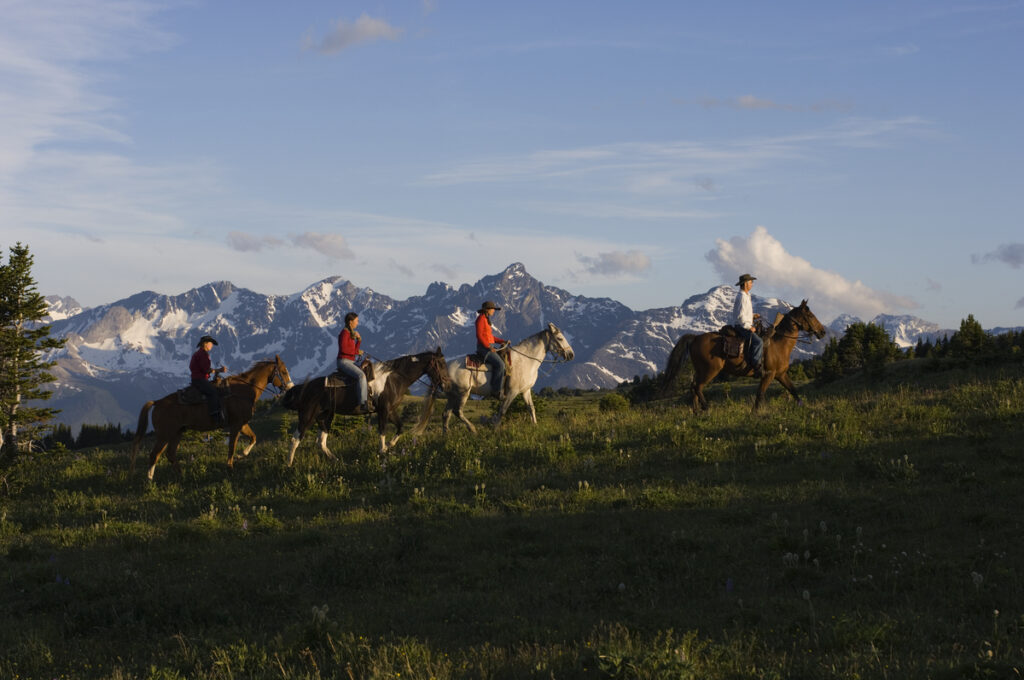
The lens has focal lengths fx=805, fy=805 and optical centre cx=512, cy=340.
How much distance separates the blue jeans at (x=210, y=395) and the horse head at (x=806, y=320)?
640 inches

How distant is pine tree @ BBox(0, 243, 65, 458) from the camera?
40.5 meters

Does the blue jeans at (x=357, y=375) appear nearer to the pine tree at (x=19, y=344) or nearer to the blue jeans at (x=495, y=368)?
the blue jeans at (x=495, y=368)

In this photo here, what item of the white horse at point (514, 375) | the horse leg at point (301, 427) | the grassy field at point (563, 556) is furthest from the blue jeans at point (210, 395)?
the white horse at point (514, 375)

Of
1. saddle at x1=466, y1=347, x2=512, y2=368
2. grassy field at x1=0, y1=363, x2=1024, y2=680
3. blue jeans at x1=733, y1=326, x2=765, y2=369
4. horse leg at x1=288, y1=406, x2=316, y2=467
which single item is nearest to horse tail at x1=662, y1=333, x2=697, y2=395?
blue jeans at x1=733, y1=326, x2=765, y2=369

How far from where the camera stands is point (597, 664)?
746cm

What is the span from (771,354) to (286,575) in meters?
15.6

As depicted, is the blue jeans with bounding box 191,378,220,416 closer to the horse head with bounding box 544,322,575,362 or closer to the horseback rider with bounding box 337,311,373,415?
the horseback rider with bounding box 337,311,373,415

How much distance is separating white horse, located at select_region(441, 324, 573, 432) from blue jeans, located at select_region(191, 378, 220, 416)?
590 cm

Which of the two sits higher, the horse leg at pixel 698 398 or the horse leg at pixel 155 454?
the horse leg at pixel 698 398

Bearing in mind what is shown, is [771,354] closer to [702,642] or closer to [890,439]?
[890,439]

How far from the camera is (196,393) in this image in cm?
2064

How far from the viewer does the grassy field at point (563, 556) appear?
8.23 metres

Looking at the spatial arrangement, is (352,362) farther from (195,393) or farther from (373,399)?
(195,393)

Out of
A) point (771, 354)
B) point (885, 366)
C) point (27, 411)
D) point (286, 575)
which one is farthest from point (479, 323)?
point (27, 411)
